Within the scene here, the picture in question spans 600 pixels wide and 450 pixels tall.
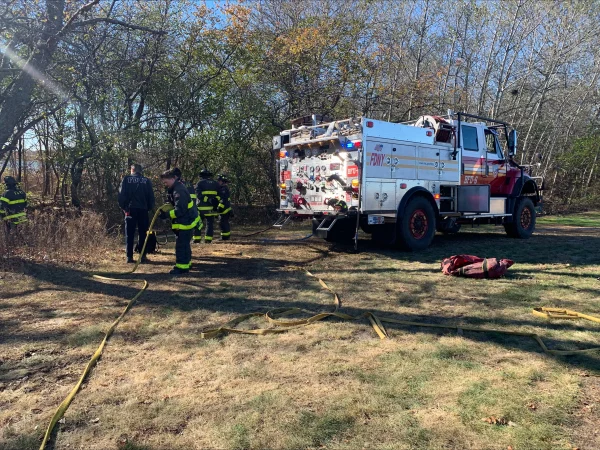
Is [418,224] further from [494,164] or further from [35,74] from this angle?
[35,74]

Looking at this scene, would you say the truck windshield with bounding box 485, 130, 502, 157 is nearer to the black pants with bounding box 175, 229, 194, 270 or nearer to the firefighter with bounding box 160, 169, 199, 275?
the firefighter with bounding box 160, 169, 199, 275

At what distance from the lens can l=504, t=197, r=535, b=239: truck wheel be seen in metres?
10.7

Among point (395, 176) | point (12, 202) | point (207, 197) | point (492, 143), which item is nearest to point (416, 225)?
point (395, 176)

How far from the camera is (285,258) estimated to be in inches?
329

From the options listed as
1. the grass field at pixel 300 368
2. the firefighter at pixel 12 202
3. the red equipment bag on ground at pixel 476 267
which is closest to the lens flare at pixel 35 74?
the firefighter at pixel 12 202

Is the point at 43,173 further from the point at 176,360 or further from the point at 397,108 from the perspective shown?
the point at 176,360

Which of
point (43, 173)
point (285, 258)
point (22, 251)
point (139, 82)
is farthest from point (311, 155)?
point (43, 173)

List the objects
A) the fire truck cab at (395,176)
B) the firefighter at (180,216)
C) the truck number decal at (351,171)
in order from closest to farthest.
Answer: the firefighter at (180,216), the truck number decal at (351,171), the fire truck cab at (395,176)

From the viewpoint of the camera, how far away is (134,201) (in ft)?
25.3

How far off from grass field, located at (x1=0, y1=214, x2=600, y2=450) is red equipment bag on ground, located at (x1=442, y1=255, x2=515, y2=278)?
0.59 feet

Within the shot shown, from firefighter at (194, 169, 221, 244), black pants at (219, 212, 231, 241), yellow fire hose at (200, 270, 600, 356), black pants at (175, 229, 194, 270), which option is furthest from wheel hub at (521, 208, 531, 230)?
black pants at (175, 229, 194, 270)

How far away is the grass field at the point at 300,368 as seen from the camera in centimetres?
252

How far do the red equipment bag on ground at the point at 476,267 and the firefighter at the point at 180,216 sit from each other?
397cm

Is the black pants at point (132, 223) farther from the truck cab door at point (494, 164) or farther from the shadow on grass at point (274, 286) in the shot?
the truck cab door at point (494, 164)
